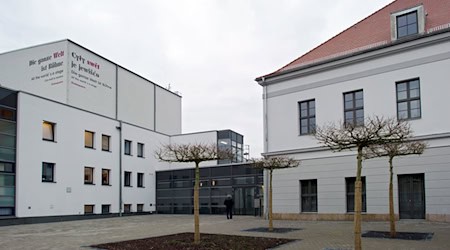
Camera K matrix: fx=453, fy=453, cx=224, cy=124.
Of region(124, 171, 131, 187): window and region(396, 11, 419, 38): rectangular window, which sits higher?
region(396, 11, 419, 38): rectangular window

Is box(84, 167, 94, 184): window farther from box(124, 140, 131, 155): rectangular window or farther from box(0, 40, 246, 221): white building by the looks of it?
box(124, 140, 131, 155): rectangular window

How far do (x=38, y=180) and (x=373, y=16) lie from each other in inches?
852

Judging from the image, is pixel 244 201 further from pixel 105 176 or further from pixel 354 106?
pixel 354 106

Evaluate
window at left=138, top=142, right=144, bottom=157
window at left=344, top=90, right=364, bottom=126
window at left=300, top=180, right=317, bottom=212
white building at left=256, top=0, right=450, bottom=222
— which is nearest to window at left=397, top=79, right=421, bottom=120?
white building at left=256, top=0, right=450, bottom=222

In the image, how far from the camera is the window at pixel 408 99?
21.7 m

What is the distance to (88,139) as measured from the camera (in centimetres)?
3169

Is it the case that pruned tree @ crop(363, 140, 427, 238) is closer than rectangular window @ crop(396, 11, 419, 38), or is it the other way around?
pruned tree @ crop(363, 140, 427, 238)

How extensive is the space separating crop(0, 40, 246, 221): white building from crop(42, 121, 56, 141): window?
2.3 inches

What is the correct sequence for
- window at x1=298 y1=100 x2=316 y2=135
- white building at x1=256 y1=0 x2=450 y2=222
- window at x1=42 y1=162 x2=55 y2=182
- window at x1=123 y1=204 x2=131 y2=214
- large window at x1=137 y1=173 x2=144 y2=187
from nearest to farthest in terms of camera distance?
white building at x1=256 y1=0 x2=450 y2=222 → window at x1=298 y1=100 x2=316 y2=135 → window at x1=42 y1=162 x2=55 y2=182 → window at x1=123 y1=204 x2=131 y2=214 → large window at x1=137 y1=173 x2=144 y2=187

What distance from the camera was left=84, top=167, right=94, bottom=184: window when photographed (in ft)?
102

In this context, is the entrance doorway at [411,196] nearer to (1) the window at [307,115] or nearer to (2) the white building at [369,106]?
(2) the white building at [369,106]

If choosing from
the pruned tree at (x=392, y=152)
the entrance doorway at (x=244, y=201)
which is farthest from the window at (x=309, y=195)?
the pruned tree at (x=392, y=152)

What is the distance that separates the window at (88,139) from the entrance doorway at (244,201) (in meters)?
11.2

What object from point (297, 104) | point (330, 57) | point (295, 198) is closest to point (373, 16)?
point (330, 57)
